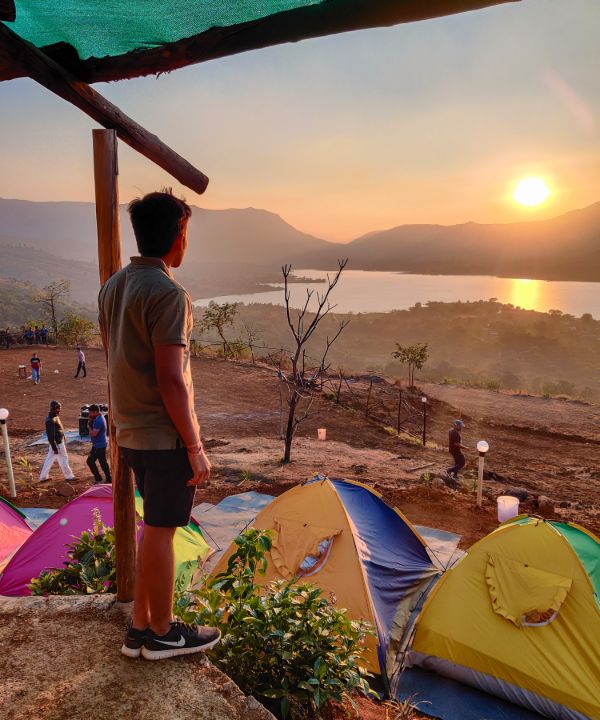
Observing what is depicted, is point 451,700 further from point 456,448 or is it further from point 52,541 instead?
point 456,448

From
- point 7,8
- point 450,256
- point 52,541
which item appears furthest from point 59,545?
point 450,256

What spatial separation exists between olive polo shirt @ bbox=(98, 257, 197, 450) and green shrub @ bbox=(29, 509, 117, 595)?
118 centimetres

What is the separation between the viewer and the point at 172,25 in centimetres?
203

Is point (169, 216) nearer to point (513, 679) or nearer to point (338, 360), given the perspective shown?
point (513, 679)

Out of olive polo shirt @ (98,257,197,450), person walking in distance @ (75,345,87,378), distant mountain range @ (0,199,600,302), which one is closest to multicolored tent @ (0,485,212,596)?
olive polo shirt @ (98,257,197,450)

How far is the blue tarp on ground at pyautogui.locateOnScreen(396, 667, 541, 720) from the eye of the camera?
398cm

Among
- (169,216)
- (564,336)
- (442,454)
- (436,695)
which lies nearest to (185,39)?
(169,216)

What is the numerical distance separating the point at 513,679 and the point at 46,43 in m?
5.32

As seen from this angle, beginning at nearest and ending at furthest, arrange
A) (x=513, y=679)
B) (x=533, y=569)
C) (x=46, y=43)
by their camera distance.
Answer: (x=46, y=43)
(x=513, y=679)
(x=533, y=569)

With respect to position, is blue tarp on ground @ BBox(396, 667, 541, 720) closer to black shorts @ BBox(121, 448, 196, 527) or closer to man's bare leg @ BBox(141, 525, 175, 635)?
man's bare leg @ BBox(141, 525, 175, 635)

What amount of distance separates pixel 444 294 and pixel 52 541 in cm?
12058

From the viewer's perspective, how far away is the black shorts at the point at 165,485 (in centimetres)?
187

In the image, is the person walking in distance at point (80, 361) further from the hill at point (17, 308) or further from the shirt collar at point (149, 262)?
the hill at point (17, 308)

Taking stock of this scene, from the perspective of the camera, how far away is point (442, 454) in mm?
12086
